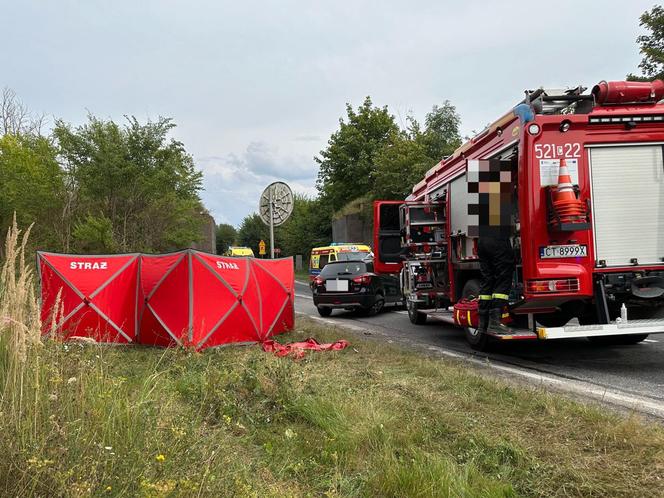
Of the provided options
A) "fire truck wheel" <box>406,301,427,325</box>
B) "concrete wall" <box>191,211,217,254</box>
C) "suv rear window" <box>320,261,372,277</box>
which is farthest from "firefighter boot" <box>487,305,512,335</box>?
"concrete wall" <box>191,211,217,254</box>

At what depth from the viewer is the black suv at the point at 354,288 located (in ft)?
42.4

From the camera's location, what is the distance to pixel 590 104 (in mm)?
6191

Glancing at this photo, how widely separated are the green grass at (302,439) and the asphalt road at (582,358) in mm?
1441

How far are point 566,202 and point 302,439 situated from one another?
398 cm

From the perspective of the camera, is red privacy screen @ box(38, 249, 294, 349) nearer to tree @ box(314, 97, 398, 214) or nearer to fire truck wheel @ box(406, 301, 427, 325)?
fire truck wheel @ box(406, 301, 427, 325)

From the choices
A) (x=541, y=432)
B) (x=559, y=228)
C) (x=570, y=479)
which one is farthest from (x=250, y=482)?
(x=559, y=228)

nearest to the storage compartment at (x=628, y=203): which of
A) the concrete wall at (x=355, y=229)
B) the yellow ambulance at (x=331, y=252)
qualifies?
the yellow ambulance at (x=331, y=252)

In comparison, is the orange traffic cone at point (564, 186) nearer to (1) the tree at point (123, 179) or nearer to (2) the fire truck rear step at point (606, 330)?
(2) the fire truck rear step at point (606, 330)

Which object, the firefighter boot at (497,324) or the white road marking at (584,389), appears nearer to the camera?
the white road marking at (584,389)

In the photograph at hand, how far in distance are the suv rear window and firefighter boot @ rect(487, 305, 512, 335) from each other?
674 cm

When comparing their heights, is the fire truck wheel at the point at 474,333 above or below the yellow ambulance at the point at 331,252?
below

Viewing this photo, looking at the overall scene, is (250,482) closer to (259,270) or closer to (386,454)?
(386,454)

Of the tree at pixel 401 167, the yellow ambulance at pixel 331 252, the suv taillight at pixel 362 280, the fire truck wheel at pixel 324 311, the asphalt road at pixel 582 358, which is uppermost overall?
the tree at pixel 401 167

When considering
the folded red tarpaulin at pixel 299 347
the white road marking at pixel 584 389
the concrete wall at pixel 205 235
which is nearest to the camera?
the white road marking at pixel 584 389
